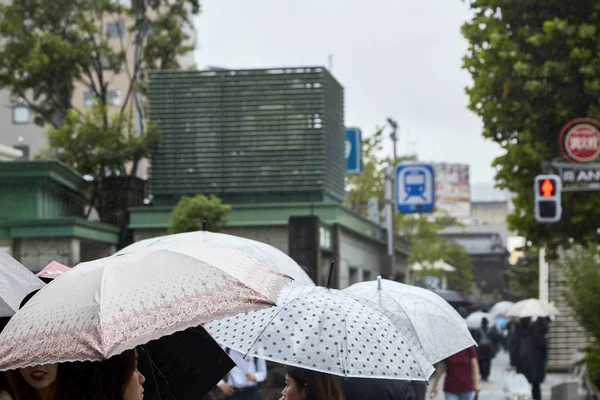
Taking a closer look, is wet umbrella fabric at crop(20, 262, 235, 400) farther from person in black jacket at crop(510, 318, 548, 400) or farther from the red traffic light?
the red traffic light

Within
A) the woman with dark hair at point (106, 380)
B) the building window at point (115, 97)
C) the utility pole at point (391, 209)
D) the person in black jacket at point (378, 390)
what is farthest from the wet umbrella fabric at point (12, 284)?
the building window at point (115, 97)

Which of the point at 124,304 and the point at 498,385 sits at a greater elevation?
the point at 124,304

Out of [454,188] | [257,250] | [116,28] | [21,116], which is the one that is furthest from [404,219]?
[257,250]

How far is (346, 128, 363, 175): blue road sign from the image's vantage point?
3872 centimetres

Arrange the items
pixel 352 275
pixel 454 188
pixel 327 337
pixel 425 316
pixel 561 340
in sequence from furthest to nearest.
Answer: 1. pixel 454 188
2. pixel 561 340
3. pixel 352 275
4. pixel 425 316
5. pixel 327 337

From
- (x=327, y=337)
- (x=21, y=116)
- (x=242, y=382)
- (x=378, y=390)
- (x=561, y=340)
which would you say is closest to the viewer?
(x=327, y=337)

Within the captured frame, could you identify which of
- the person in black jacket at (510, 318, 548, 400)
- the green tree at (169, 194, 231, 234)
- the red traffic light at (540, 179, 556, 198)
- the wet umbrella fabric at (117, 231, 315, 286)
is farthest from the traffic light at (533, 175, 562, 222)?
the wet umbrella fabric at (117, 231, 315, 286)

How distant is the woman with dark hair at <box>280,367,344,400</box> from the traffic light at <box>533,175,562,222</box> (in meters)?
15.9

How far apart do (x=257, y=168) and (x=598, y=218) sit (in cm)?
917

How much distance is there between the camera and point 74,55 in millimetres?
31828

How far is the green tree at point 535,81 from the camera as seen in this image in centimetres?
2259

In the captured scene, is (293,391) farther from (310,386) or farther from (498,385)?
(498,385)

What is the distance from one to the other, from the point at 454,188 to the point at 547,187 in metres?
74.3

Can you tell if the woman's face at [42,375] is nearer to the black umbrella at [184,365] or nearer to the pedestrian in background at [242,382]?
the black umbrella at [184,365]
